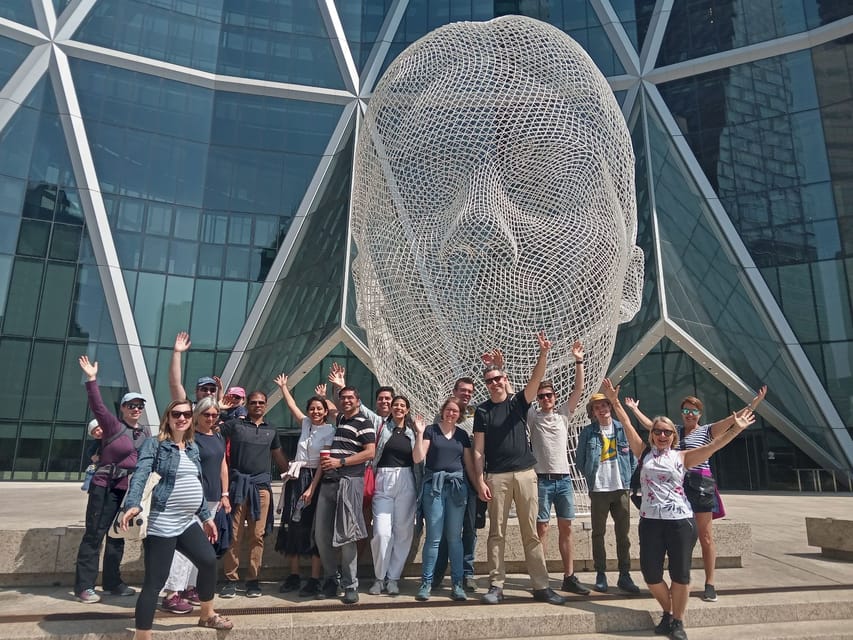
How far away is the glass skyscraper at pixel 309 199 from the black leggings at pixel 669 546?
1564 centimetres

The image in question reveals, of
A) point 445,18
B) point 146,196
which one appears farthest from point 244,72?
point 445,18

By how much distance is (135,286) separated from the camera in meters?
23.2

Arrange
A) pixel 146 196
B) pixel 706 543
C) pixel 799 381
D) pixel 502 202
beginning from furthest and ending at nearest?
pixel 146 196, pixel 799 381, pixel 502 202, pixel 706 543

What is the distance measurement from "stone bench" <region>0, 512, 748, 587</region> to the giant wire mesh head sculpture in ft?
6.51

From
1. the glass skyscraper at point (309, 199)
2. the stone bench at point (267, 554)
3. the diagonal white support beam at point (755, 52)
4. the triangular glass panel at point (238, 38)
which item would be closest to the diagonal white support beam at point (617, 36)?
the glass skyscraper at point (309, 199)

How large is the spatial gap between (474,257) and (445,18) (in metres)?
21.0

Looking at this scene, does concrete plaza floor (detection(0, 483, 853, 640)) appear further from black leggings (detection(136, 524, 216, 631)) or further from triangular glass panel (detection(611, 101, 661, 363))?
triangular glass panel (detection(611, 101, 661, 363))

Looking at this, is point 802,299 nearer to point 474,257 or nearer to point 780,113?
point 780,113

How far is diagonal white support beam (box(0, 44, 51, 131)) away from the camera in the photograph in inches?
874

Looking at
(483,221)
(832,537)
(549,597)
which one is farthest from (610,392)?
(832,537)

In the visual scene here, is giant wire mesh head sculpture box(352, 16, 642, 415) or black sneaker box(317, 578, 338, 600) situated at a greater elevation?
giant wire mesh head sculpture box(352, 16, 642, 415)

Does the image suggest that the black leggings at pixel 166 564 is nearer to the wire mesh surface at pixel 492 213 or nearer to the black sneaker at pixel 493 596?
the black sneaker at pixel 493 596

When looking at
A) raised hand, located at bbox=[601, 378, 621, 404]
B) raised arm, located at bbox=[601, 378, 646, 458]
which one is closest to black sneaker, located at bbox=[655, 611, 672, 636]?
raised arm, located at bbox=[601, 378, 646, 458]

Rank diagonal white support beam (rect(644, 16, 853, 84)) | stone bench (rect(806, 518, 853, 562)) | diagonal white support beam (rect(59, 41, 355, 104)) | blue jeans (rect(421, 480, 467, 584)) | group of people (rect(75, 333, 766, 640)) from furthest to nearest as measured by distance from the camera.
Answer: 1. diagonal white support beam (rect(59, 41, 355, 104))
2. diagonal white support beam (rect(644, 16, 853, 84))
3. stone bench (rect(806, 518, 853, 562))
4. blue jeans (rect(421, 480, 467, 584))
5. group of people (rect(75, 333, 766, 640))
